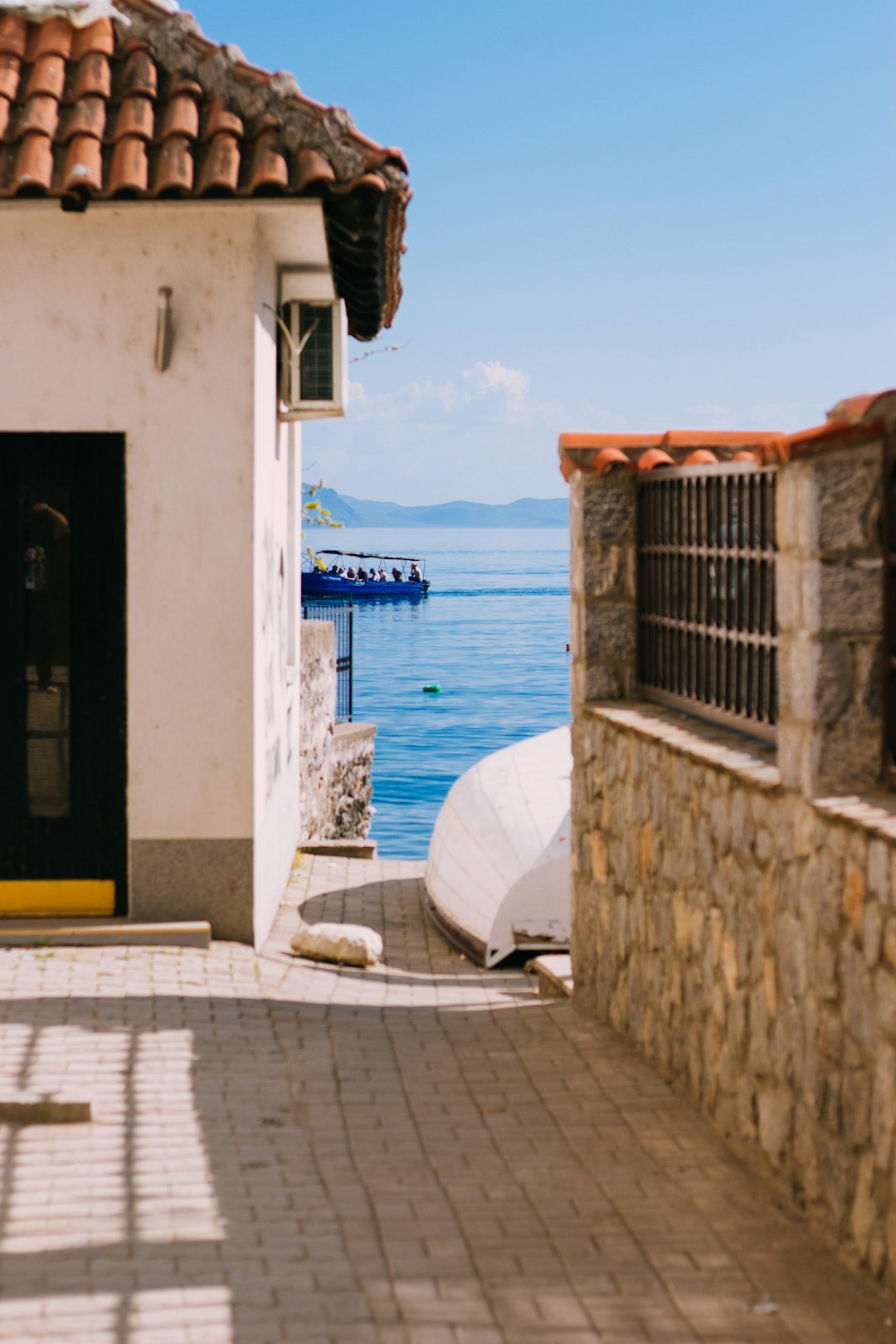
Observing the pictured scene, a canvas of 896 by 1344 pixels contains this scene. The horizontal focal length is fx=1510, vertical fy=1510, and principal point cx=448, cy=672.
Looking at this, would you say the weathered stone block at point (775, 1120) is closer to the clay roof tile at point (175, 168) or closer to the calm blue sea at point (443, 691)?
the clay roof tile at point (175, 168)

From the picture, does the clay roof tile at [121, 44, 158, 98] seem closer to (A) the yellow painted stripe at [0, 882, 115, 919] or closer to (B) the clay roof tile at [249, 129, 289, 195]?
(B) the clay roof tile at [249, 129, 289, 195]

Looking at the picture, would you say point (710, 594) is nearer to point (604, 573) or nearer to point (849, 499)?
point (604, 573)

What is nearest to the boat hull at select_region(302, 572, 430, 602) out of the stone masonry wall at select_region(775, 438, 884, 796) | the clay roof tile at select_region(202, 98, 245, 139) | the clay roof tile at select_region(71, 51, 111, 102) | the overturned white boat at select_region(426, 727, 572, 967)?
the overturned white boat at select_region(426, 727, 572, 967)

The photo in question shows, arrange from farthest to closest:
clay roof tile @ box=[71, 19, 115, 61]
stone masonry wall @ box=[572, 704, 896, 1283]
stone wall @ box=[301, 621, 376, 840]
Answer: stone wall @ box=[301, 621, 376, 840], clay roof tile @ box=[71, 19, 115, 61], stone masonry wall @ box=[572, 704, 896, 1283]

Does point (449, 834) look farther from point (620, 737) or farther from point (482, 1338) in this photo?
point (482, 1338)

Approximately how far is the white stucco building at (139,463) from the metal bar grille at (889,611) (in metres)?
4.22

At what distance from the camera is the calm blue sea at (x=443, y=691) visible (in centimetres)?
4281

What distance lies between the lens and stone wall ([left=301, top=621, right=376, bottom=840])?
1695 centimetres

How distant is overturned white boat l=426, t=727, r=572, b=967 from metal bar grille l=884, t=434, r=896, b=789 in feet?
18.2

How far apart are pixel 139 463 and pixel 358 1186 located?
453 cm

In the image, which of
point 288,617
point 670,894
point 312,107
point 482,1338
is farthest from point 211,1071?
point 288,617

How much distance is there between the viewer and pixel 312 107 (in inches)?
318

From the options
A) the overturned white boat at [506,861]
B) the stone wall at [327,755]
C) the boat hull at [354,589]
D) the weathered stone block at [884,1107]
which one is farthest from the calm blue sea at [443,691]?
the weathered stone block at [884,1107]

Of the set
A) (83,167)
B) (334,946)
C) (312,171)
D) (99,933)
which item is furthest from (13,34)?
(334,946)
